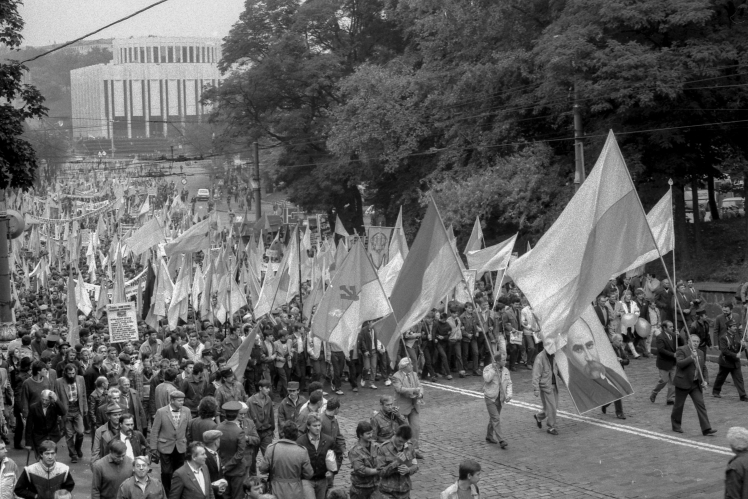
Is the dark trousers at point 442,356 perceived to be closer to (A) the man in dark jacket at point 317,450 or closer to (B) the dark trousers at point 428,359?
(B) the dark trousers at point 428,359

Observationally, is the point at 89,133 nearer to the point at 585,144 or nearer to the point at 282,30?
the point at 282,30

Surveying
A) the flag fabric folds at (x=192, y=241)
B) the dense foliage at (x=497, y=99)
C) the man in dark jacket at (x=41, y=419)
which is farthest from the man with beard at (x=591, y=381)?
the dense foliage at (x=497, y=99)

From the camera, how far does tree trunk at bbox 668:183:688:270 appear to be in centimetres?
3281

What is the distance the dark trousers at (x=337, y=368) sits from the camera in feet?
65.6

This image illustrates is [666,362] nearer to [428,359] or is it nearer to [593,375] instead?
[593,375]

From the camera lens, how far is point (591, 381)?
13.9 metres

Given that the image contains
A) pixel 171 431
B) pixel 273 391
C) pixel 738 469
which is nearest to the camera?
pixel 738 469

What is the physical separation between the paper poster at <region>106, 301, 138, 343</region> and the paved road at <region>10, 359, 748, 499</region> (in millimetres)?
3868

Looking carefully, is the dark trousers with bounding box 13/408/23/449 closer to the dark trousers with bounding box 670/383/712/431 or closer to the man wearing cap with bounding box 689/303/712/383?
the dark trousers with bounding box 670/383/712/431

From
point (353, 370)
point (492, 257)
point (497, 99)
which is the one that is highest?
point (497, 99)

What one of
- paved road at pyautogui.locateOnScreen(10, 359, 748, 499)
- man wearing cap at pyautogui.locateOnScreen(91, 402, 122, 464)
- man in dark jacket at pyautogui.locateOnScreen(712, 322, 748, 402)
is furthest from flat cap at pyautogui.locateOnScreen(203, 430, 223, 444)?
man in dark jacket at pyautogui.locateOnScreen(712, 322, 748, 402)

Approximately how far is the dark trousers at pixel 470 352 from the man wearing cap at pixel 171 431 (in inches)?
371

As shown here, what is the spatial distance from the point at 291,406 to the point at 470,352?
28.3 feet

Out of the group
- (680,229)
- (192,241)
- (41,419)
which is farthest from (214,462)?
(680,229)
